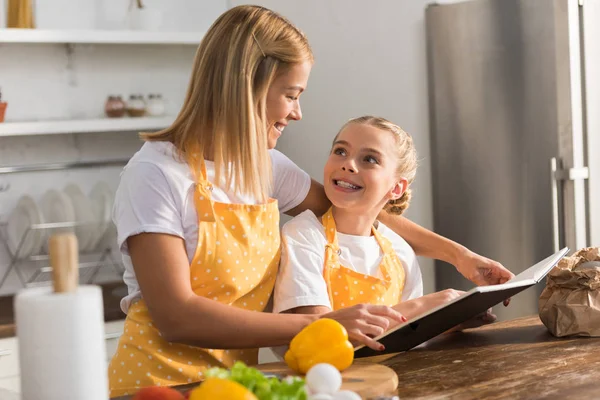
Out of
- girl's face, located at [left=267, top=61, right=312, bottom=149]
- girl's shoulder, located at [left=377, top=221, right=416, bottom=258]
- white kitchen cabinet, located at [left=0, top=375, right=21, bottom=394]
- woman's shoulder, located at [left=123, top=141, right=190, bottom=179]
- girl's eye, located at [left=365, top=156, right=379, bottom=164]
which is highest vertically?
girl's face, located at [left=267, top=61, right=312, bottom=149]

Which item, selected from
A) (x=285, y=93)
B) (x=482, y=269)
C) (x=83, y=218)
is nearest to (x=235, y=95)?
(x=285, y=93)

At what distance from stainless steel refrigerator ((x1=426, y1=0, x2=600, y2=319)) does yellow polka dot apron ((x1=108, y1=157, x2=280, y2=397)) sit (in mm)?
1437

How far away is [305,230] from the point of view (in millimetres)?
1818

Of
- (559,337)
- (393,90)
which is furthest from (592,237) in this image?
(559,337)

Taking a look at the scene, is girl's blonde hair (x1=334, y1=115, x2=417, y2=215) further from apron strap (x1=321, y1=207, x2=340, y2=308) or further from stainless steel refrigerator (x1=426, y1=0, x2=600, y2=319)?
stainless steel refrigerator (x1=426, y1=0, x2=600, y2=319)

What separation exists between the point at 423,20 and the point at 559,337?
1751 millimetres

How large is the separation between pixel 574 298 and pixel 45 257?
2284 millimetres

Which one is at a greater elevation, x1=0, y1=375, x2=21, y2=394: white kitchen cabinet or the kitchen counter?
the kitchen counter

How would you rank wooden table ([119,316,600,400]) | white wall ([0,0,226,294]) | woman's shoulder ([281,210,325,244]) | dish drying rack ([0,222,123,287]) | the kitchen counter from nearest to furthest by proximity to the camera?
1. wooden table ([119,316,600,400])
2. woman's shoulder ([281,210,325,244])
3. the kitchen counter
4. dish drying rack ([0,222,123,287])
5. white wall ([0,0,226,294])

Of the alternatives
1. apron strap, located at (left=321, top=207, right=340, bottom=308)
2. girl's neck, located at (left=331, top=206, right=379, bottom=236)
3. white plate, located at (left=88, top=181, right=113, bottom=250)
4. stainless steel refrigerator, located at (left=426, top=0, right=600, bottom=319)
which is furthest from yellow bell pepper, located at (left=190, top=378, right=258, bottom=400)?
white plate, located at (left=88, top=181, right=113, bottom=250)

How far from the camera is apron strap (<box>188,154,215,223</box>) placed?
5.36ft

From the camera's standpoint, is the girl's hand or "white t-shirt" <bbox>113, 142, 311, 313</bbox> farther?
"white t-shirt" <bbox>113, 142, 311, 313</bbox>

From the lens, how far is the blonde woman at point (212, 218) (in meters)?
1.53

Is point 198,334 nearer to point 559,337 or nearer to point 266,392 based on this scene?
point 266,392
